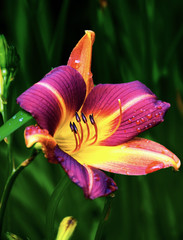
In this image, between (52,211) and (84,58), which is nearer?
(52,211)

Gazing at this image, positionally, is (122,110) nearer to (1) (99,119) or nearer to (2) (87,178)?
(1) (99,119)

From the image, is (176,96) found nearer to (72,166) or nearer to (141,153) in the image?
(141,153)

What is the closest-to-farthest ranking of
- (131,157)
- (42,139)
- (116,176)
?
(42,139) < (131,157) < (116,176)

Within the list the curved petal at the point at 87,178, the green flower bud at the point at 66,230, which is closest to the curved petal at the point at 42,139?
the curved petal at the point at 87,178

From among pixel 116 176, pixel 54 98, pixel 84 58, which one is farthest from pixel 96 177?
pixel 116 176

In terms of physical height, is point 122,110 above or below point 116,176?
above

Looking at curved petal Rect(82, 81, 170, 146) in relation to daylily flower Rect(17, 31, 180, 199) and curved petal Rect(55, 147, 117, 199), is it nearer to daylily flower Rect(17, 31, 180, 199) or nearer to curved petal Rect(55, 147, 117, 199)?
daylily flower Rect(17, 31, 180, 199)

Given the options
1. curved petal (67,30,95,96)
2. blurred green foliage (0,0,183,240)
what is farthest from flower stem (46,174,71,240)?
blurred green foliage (0,0,183,240)

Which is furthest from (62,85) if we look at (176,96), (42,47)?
(176,96)
